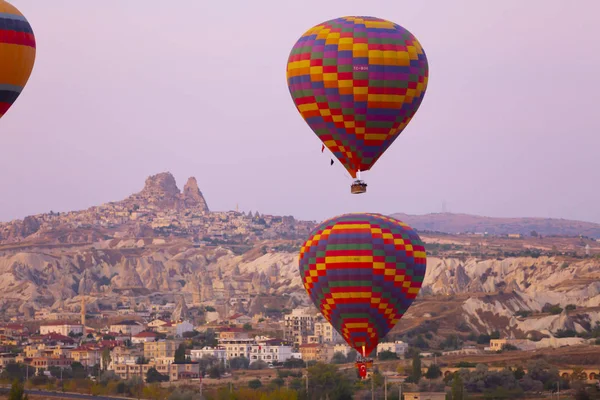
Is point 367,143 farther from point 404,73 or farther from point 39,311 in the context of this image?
point 39,311

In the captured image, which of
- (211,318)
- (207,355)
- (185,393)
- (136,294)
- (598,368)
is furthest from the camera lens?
(136,294)

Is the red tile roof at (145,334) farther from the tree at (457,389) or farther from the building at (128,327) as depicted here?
the tree at (457,389)

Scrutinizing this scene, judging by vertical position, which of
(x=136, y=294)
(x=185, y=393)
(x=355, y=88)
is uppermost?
(x=136, y=294)

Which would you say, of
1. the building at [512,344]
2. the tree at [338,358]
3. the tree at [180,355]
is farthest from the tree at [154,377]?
the building at [512,344]

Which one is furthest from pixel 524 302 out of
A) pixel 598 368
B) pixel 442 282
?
pixel 598 368

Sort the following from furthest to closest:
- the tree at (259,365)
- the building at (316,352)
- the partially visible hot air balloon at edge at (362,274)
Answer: the building at (316,352) → the tree at (259,365) → the partially visible hot air balloon at edge at (362,274)

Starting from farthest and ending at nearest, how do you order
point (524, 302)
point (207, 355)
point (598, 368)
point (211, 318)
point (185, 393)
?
point (211, 318) → point (524, 302) → point (207, 355) → point (598, 368) → point (185, 393)

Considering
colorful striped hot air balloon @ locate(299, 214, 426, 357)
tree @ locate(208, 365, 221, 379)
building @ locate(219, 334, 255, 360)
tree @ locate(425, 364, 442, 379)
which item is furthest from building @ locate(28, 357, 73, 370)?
colorful striped hot air balloon @ locate(299, 214, 426, 357)

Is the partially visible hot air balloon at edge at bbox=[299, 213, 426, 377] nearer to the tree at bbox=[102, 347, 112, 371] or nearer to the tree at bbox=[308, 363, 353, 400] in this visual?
the tree at bbox=[308, 363, 353, 400]
